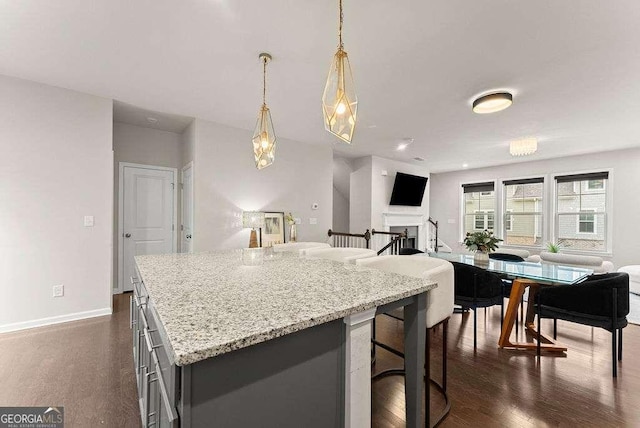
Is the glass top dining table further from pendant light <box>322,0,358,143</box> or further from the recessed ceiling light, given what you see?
the recessed ceiling light

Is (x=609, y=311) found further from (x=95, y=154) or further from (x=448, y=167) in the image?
(x=448, y=167)

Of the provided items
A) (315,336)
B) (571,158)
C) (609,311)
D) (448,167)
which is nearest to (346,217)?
(448,167)

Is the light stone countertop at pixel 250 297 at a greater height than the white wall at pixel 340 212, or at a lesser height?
lesser

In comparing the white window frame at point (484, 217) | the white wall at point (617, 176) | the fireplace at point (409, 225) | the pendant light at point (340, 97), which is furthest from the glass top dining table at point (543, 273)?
the white window frame at point (484, 217)

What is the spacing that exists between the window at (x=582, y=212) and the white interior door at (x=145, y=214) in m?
8.18

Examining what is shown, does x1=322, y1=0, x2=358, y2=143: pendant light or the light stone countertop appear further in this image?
x1=322, y1=0, x2=358, y2=143: pendant light

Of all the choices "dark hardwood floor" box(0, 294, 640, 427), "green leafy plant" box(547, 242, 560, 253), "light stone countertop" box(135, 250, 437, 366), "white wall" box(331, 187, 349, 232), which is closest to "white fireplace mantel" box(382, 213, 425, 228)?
"white wall" box(331, 187, 349, 232)

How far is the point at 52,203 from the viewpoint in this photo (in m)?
3.18

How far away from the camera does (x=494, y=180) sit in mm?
7449

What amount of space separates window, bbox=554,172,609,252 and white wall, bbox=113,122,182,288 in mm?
8114

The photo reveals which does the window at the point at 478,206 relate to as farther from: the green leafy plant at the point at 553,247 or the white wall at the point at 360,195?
the white wall at the point at 360,195

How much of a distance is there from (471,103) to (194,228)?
13.3 feet

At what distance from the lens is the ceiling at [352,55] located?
197 centimetres

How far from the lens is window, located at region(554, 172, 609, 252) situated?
19.2 feet
